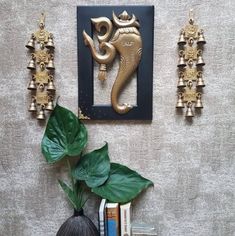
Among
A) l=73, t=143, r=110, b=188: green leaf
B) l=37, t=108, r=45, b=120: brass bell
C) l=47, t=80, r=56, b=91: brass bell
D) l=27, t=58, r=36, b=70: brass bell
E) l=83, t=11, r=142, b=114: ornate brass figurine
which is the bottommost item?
l=73, t=143, r=110, b=188: green leaf

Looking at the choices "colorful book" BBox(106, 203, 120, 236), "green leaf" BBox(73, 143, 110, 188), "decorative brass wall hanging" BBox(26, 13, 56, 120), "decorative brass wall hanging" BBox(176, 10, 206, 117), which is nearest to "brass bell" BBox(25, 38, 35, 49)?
"decorative brass wall hanging" BBox(26, 13, 56, 120)

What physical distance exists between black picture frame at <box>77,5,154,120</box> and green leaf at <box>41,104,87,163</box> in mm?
64

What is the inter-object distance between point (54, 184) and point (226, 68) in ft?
2.96

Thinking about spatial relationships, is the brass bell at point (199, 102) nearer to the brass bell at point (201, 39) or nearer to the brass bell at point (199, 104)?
the brass bell at point (199, 104)

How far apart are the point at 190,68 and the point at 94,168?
0.58 m

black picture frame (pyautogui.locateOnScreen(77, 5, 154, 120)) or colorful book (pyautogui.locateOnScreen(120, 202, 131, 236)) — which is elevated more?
black picture frame (pyautogui.locateOnScreen(77, 5, 154, 120))

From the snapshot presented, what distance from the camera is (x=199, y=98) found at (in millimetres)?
978

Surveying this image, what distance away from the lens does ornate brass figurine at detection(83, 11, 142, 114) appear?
0.96 meters

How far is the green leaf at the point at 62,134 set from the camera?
37.8 inches

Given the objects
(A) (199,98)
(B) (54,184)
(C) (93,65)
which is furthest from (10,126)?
(A) (199,98)

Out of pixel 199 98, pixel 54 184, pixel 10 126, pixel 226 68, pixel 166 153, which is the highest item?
pixel 226 68

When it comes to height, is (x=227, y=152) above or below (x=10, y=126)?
below

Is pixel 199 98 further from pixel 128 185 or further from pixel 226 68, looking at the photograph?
pixel 128 185

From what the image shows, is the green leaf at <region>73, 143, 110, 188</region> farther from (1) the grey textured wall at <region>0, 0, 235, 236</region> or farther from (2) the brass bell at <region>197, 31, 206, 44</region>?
(2) the brass bell at <region>197, 31, 206, 44</region>
